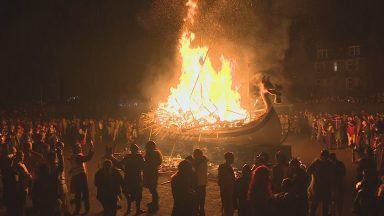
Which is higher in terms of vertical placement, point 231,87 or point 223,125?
point 231,87

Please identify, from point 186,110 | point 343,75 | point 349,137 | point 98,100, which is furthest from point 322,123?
point 343,75

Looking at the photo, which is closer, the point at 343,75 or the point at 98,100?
the point at 98,100

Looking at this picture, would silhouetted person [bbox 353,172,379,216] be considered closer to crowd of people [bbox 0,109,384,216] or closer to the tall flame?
crowd of people [bbox 0,109,384,216]

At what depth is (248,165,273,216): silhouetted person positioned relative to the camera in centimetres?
621

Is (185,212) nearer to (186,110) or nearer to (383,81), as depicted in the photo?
(186,110)

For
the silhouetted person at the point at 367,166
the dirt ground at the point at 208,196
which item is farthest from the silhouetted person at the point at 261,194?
the dirt ground at the point at 208,196

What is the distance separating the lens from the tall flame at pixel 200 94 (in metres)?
16.2

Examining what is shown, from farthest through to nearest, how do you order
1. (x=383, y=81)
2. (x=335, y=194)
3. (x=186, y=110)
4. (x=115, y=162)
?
(x=383, y=81), (x=186, y=110), (x=115, y=162), (x=335, y=194)

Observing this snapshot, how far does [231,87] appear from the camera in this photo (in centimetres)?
1856

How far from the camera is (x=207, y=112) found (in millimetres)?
16297

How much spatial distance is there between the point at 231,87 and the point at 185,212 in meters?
12.5

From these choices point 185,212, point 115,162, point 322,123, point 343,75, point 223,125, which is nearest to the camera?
point 185,212

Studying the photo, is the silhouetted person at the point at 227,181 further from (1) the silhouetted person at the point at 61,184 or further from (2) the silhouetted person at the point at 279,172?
(1) the silhouetted person at the point at 61,184

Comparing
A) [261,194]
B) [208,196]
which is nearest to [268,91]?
[208,196]
